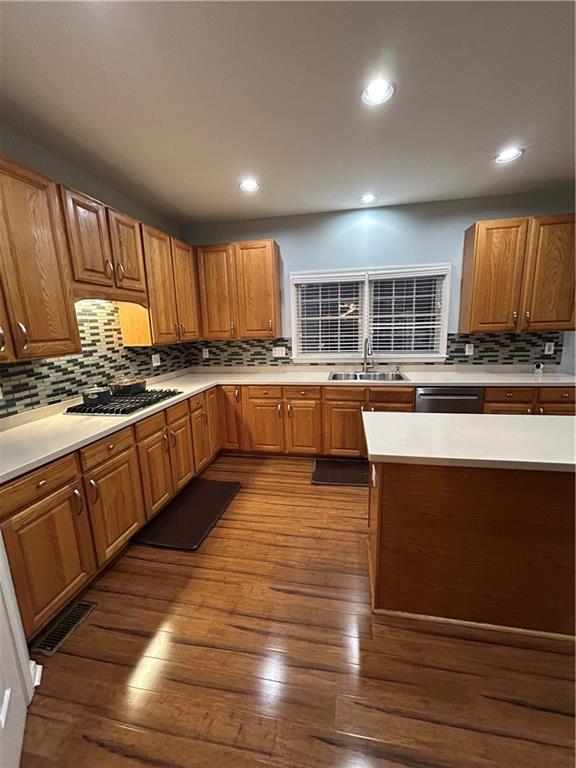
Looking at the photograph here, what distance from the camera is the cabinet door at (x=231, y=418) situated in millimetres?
3408

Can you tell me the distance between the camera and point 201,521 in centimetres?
238

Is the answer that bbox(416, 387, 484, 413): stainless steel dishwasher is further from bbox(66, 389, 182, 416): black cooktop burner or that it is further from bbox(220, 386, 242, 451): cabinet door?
bbox(66, 389, 182, 416): black cooktop burner

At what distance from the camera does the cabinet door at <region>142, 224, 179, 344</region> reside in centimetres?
271

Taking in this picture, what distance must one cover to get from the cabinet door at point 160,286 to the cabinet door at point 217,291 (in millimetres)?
485

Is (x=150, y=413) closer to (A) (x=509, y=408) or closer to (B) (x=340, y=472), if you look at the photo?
(B) (x=340, y=472)

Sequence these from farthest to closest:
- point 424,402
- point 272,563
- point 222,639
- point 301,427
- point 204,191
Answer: point 301,427 < point 424,402 < point 204,191 < point 272,563 < point 222,639

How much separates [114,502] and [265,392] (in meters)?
1.76

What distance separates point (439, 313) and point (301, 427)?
196 centimetres

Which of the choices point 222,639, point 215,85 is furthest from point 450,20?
point 222,639

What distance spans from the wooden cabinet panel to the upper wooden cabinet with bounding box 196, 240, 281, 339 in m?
1.97

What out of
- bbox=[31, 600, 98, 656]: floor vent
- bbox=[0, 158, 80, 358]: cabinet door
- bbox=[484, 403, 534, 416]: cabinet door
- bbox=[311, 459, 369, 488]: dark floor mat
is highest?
bbox=[0, 158, 80, 358]: cabinet door

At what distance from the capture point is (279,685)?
129 cm

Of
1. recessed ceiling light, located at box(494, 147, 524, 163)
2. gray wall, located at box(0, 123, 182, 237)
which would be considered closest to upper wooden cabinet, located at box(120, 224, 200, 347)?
gray wall, located at box(0, 123, 182, 237)

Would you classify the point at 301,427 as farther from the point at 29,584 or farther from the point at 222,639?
the point at 29,584
